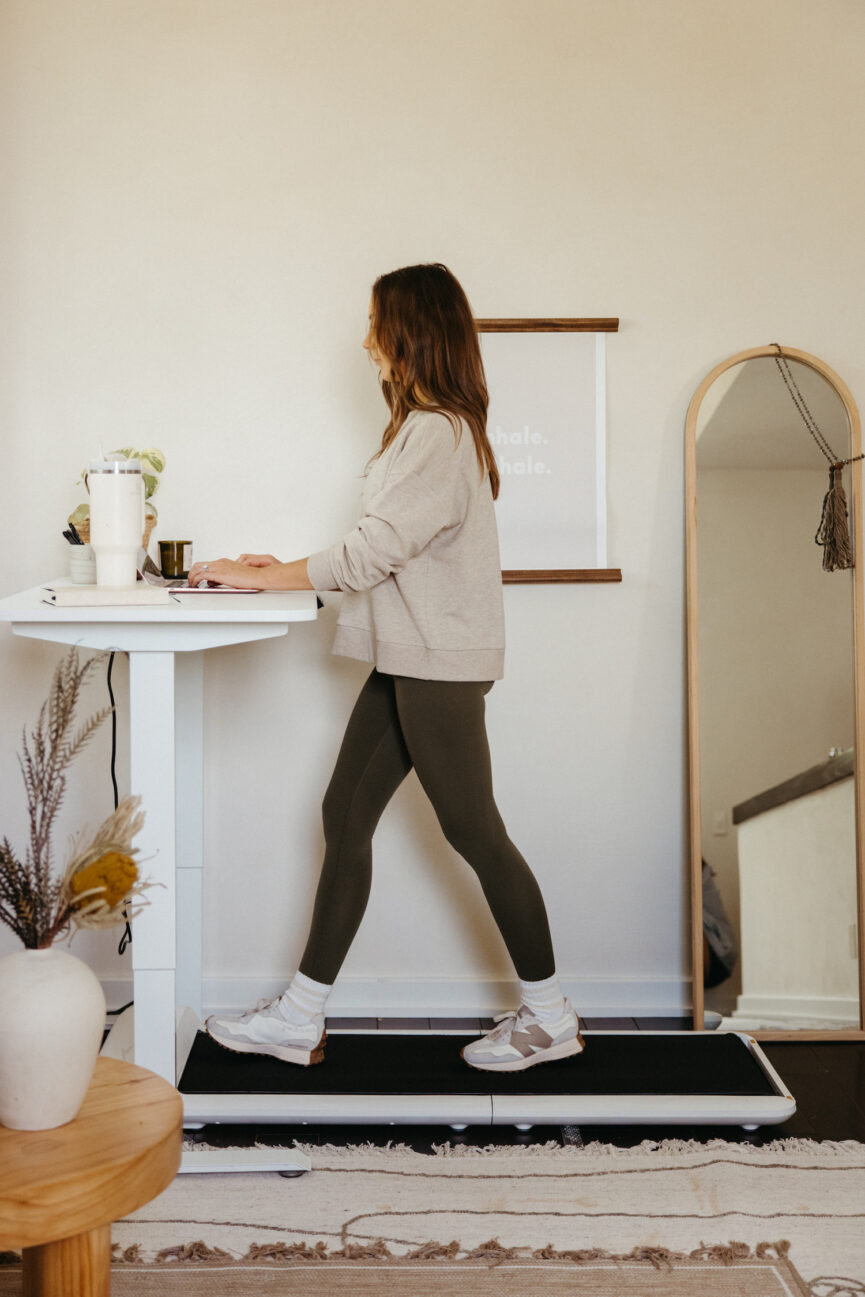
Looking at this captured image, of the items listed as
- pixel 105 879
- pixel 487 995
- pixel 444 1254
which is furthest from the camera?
pixel 487 995

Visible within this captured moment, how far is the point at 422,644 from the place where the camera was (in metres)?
2.05

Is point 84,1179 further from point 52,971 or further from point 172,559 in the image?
point 172,559

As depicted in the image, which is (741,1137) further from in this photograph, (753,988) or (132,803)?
(132,803)

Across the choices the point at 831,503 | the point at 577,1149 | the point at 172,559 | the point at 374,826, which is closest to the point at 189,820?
the point at 374,826

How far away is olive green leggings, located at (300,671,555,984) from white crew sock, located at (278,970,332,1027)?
0.7 inches

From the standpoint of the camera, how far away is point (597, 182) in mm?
2518

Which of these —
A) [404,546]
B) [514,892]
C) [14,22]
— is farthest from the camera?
[14,22]

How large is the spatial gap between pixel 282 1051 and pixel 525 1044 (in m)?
0.45

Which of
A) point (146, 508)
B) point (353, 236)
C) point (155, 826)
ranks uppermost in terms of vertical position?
point (353, 236)

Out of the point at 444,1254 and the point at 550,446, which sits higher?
the point at 550,446

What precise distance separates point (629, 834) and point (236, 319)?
1.43 m

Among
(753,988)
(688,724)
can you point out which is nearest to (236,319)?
(688,724)

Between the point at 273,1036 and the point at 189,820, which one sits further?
the point at 189,820

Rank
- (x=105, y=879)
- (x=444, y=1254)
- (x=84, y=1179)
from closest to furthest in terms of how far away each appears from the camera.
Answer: (x=84, y=1179)
(x=105, y=879)
(x=444, y=1254)
